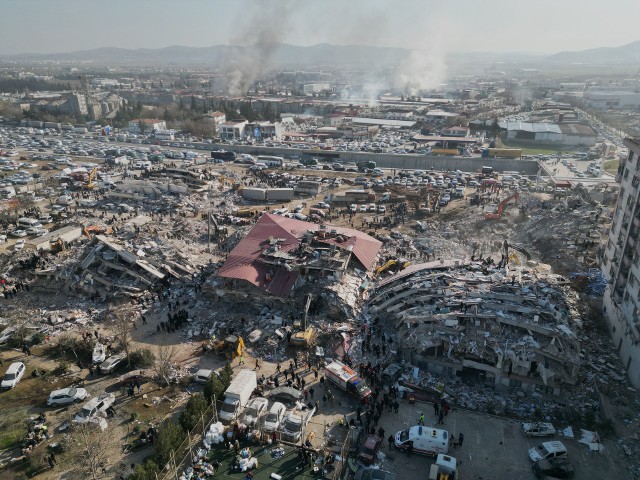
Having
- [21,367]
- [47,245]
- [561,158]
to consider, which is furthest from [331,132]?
[21,367]

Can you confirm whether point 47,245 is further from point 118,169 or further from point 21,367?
point 118,169

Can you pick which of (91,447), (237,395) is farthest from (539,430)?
(91,447)

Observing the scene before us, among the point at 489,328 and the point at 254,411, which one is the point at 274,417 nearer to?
the point at 254,411

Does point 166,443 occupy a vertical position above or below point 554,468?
above

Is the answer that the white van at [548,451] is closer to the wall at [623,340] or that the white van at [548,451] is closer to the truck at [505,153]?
the wall at [623,340]

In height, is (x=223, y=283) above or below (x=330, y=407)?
above
